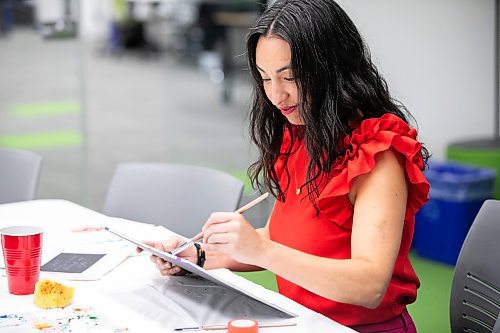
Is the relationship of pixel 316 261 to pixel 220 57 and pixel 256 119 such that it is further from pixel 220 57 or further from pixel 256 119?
pixel 220 57

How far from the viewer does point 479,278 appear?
2.33 m

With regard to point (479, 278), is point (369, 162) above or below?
above

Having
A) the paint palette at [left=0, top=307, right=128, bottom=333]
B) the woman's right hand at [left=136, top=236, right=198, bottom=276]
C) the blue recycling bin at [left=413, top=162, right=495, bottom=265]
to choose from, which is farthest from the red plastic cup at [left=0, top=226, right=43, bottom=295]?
the blue recycling bin at [left=413, top=162, right=495, bottom=265]

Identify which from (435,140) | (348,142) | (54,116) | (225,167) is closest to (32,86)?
(54,116)

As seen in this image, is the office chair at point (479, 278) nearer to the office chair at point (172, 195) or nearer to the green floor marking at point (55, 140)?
the office chair at point (172, 195)

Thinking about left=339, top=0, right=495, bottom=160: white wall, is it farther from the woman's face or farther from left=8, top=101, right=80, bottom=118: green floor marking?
the woman's face

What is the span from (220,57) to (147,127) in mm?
1938

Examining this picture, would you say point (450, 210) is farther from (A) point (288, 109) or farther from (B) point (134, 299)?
(B) point (134, 299)

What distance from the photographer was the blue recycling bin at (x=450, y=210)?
4.45 metres

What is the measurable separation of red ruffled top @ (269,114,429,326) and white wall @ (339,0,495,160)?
8.84ft

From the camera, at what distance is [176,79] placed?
23.3 feet

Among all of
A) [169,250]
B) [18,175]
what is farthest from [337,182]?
[18,175]

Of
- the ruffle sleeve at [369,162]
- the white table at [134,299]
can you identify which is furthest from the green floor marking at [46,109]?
the ruffle sleeve at [369,162]

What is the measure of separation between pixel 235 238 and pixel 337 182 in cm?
32
